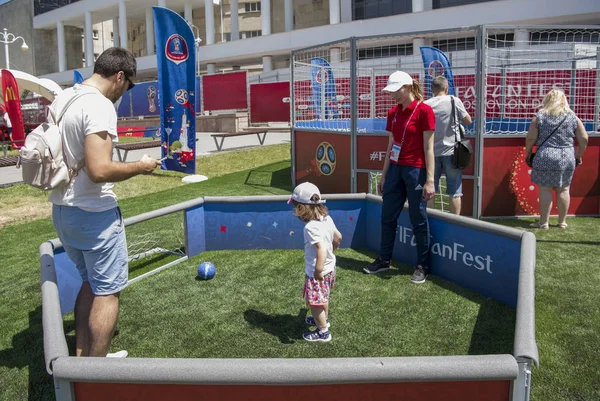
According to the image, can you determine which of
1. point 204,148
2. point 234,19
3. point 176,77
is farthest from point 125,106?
point 176,77

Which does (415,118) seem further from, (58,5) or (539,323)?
(58,5)

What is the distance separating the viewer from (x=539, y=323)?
418 centimetres

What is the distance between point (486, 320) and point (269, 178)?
813 centimetres

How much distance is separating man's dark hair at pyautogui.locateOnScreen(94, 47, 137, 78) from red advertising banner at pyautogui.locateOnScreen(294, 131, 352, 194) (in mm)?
5952

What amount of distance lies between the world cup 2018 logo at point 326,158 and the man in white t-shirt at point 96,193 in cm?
629

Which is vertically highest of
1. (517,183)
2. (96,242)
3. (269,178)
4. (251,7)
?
(251,7)

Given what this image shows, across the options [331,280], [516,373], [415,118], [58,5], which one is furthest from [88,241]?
[58,5]

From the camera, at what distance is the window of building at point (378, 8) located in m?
31.7

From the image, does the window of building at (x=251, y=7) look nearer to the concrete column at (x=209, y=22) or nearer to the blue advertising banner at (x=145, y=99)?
the concrete column at (x=209, y=22)

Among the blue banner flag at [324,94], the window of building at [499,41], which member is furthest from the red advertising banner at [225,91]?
the blue banner flag at [324,94]

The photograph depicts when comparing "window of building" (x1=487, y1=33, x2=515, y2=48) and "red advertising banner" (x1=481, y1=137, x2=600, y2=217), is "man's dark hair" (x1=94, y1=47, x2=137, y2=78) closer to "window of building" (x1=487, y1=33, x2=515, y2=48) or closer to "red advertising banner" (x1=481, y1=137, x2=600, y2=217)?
"window of building" (x1=487, y1=33, x2=515, y2=48)

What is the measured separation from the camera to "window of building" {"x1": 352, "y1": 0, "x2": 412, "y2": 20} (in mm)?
31656

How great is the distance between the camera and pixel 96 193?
3.14 metres

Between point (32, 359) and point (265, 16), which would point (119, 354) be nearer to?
point (32, 359)
